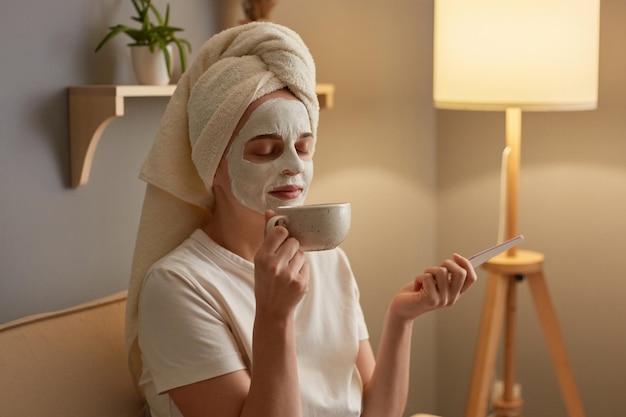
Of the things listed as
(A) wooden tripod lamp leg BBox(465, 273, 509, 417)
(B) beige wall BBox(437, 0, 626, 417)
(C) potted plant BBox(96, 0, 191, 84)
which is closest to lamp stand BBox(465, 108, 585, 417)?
(A) wooden tripod lamp leg BBox(465, 273, 509, 417)

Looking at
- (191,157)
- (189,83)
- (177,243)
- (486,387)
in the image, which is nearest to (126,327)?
(177,243)

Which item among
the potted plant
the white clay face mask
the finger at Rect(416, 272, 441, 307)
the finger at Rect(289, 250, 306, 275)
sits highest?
the potted plant

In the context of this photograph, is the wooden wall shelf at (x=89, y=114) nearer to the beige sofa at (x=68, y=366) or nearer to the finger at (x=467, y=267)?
the beige sofa at (x=68, y=366)

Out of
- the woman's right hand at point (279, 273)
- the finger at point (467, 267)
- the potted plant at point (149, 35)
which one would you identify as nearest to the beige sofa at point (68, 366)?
the woman's right hand at point (279, 273)

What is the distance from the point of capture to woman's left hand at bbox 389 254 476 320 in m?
1.44

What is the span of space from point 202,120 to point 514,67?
1.00 metres

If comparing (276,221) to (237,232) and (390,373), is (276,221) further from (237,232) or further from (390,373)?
(390,373)

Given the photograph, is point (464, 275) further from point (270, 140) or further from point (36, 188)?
point (36, 188)

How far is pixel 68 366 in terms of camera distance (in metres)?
1.45

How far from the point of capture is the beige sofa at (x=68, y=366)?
4.50ft

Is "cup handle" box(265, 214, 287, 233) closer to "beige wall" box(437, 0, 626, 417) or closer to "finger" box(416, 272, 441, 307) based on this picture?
"finger" box(416, 272, 441, 307)

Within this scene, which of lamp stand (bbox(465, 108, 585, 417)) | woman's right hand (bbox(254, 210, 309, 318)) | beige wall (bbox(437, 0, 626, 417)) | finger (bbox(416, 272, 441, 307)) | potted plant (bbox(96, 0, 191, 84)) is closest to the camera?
woman's right hand (bbox(254, 210, 309, 318))

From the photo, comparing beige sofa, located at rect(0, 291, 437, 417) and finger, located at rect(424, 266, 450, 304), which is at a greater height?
finger, located at rect(424, 266, 450, 304)

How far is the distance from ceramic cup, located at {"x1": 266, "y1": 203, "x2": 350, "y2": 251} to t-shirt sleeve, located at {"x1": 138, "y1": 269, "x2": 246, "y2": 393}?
0.66 feet
